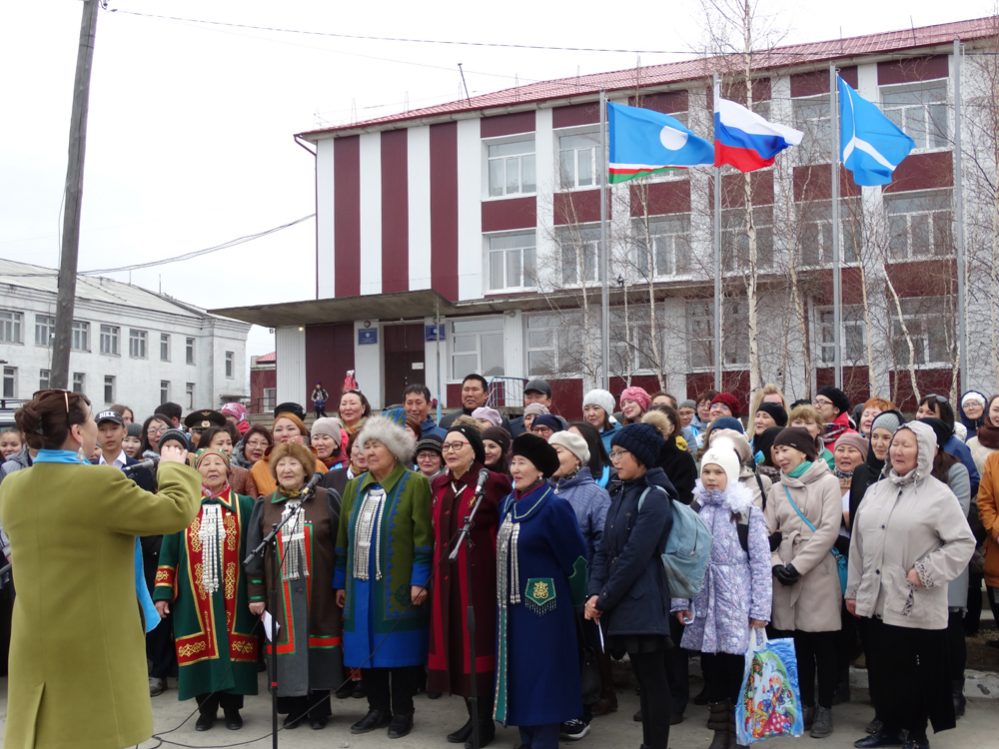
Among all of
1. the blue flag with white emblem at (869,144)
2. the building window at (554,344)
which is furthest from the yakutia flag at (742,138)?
the building window at (554,344)

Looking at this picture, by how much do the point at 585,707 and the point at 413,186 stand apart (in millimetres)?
24227

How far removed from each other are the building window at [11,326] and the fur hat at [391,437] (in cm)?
4405

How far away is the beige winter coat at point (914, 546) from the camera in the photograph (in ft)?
17.5

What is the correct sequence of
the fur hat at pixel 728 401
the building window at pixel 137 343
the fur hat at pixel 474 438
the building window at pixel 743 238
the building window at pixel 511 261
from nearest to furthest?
the fur hat at pixel 474 438 → the fur hat at pixel 728 401 → the building window at pixel 743 238 → the building window at pixel 511 261 → the building window at pixel 137 343

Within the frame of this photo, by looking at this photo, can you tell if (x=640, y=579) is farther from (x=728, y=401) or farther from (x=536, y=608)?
(x=728, y=401)

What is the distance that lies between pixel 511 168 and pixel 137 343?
30.6 m

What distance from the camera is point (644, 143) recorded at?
13430 millimetres

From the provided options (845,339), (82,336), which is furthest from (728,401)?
(82,336)

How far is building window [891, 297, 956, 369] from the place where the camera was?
22297 millimetres

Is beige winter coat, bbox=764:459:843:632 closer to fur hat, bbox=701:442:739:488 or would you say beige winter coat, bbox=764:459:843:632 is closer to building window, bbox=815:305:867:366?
fur hat, bbox=701:442:739:488

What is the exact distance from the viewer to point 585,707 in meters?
6.18

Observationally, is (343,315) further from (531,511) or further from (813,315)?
(531,511)

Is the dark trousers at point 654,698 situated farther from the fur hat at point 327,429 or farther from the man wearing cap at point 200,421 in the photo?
the man wearing cap at point 200,421

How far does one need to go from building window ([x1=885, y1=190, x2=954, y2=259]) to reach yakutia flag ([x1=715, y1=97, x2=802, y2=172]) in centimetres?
1054
